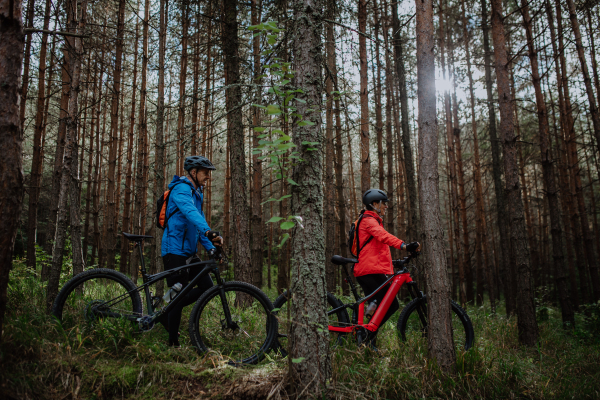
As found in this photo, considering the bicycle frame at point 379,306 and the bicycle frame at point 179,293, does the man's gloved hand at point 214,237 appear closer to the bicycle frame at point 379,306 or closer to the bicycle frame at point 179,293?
the bicycle frame at point 179,293

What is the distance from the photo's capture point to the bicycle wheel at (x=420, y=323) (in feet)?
13.1

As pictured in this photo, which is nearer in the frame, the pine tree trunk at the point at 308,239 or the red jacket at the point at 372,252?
the pine tree trunk at the point at 308,239

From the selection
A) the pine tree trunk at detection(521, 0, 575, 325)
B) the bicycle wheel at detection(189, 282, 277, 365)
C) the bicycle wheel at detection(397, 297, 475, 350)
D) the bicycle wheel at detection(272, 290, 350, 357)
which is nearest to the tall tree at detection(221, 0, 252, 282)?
the bicycle wheel at detection(272, 290, 350, 357)

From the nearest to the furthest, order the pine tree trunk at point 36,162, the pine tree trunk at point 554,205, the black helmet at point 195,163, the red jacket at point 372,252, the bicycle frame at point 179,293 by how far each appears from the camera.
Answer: the bicycle frame at point 179,293 → the black helmet at point 195,163 → the red jacket at point 372,252 → the pine tree trunk at point 554,205 → the pine tree trunk at point 36,162

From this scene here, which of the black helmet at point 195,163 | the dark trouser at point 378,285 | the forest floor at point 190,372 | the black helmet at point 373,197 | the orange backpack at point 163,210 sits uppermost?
the black helmet at point 195,163

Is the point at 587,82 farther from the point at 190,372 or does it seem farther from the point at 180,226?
the point at 190,372

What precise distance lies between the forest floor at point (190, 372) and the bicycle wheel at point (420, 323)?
0.70 feet

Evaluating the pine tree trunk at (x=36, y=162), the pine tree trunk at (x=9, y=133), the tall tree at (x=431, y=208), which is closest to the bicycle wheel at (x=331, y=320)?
the tall tree at (x=431, y=208)

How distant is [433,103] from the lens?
363 centimetres

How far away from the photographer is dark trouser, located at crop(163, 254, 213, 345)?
3.56m

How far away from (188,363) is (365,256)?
2.40 m

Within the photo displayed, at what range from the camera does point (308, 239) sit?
270 centimetres

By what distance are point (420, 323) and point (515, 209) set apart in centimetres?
295

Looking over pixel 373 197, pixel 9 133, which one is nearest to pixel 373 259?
pixel 373 197
